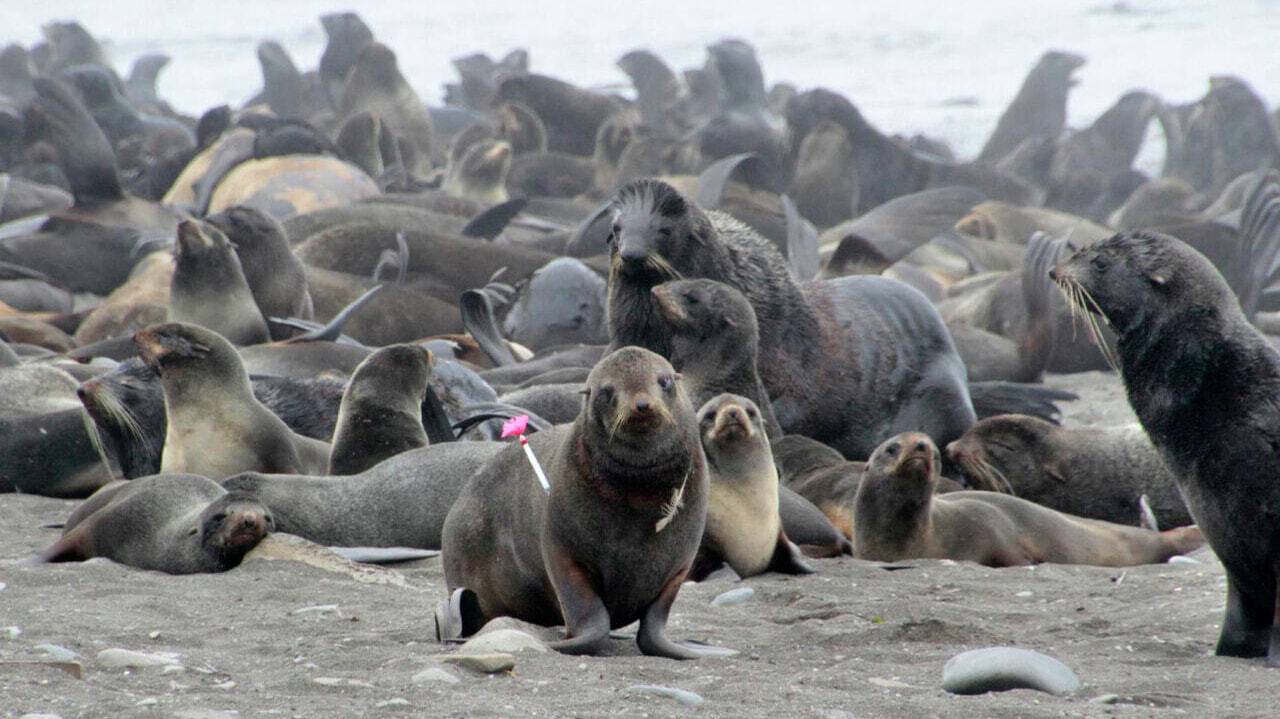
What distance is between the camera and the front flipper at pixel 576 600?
304 centimetres

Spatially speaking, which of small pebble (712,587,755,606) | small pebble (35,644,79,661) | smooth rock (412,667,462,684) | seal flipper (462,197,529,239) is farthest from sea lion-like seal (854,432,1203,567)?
seal flipper (462,197,529,239)

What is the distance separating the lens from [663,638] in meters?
3.09

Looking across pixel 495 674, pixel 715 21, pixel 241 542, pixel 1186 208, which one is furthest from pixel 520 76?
pixel 715 21

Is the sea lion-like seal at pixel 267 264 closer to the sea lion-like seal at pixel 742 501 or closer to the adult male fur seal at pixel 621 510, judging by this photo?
the sea lion-like seal at pixel 742 501

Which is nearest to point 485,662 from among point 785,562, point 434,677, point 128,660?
point 434,677

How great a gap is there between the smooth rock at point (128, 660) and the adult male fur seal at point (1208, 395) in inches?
81.5

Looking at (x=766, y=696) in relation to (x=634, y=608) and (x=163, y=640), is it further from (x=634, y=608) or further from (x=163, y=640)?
(x=163, y=640)

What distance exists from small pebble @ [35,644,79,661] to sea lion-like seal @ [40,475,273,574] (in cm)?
118

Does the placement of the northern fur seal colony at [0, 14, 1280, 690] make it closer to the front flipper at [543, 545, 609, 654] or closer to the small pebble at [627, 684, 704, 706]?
the front flipper at [543, 545, 609, 654]

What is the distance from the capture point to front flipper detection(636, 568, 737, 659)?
3037mm

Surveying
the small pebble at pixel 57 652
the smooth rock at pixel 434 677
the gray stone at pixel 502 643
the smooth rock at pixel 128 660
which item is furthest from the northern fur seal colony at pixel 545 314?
the small pebble at pixel 57 652

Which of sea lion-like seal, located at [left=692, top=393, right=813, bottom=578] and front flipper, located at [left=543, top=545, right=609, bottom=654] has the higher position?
front flipper, located at [left=543, top=545, right=609, bottom=654]

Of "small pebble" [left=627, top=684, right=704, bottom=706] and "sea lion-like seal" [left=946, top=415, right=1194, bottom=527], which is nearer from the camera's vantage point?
"small pebble" [left=627, top=684, right=704, bottom=706]

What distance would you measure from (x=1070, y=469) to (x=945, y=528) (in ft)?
3.59
